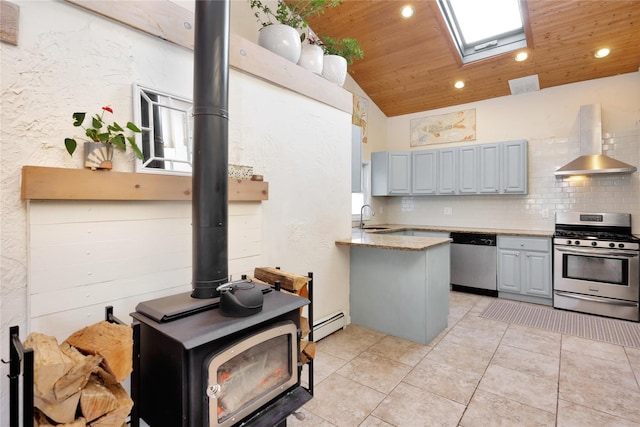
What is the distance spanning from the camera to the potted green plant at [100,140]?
58.3 inches

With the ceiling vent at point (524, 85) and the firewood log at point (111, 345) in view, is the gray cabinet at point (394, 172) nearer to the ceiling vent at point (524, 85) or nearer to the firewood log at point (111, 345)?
the ceiling vent at point (524, 85)

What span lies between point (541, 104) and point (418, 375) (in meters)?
4.32

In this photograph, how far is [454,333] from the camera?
10.3 ft

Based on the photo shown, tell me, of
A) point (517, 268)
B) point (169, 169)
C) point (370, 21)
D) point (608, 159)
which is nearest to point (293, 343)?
point (169, 169)

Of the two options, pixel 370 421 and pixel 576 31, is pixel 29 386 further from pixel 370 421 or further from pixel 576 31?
pixel 576 31

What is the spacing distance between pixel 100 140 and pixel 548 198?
5252 millimetres

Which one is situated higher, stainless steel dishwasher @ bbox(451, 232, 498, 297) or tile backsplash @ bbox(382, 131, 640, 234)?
tile backsplash @ bbox(382, 131, 640, 234)

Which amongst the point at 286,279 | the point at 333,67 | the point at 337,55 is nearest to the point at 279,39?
the point at 333,67

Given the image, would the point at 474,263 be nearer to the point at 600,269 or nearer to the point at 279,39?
the point at 600,269

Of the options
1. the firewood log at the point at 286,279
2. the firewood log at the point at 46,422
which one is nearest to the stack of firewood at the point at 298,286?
the firewood log at the point at 286,279

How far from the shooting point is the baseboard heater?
114 inches

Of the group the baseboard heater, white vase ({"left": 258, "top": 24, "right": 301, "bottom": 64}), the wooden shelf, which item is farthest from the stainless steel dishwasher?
white vase ({"left": 258, "top": 24, "right": 301, "bottom": 64})

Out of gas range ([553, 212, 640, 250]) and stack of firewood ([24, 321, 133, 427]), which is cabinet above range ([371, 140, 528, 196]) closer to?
gas range ([553, 212, 640, 250])

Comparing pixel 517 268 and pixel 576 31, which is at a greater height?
pixel 576 31
